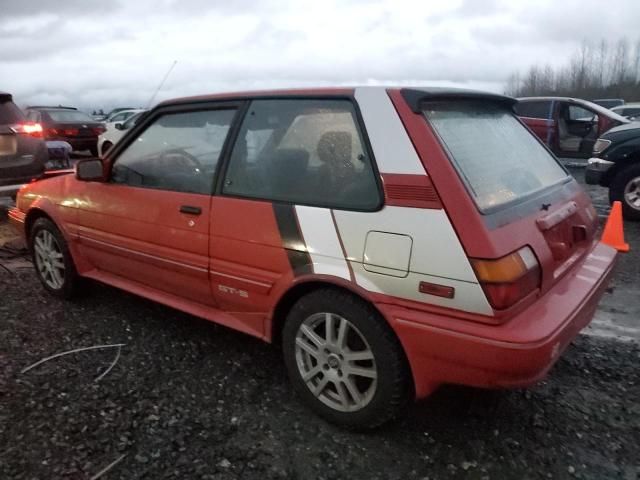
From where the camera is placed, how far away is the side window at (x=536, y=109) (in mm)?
11234

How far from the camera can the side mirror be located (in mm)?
3405

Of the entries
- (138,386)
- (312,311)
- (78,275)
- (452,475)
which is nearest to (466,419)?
(452,475)

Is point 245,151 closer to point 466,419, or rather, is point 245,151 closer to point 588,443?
point 466,419

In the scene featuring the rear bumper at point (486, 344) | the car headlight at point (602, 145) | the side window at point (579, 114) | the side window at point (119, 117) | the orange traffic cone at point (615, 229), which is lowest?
the orange traffic cone at point (615, 229)

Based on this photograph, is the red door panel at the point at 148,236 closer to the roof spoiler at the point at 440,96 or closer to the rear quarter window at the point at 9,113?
the roof spoiler at the point at 440,96

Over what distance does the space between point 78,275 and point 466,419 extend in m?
2.85

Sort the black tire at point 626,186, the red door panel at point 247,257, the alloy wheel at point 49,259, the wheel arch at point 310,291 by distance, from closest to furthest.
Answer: the wheel arch at point 310,291, the red door panel at point 247,257, the alloy wheel at point 49,259, the black tire at point 626,186

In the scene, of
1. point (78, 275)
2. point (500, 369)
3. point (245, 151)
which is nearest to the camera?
point (500, 369)

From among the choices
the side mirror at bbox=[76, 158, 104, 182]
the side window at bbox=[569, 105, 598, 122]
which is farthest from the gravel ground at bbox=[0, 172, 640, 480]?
the side window at bbox=[569, 105, 598, 122]

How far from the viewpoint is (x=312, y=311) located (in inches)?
96.9

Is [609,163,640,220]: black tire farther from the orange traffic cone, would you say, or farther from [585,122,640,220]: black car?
the orange traffic cone

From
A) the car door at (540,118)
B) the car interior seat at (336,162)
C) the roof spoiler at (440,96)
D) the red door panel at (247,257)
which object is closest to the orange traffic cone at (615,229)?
the roof spoiler at (440,96)

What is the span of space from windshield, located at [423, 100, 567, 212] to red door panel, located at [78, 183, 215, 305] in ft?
4.19

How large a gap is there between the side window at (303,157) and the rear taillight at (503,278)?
540 millimetres
